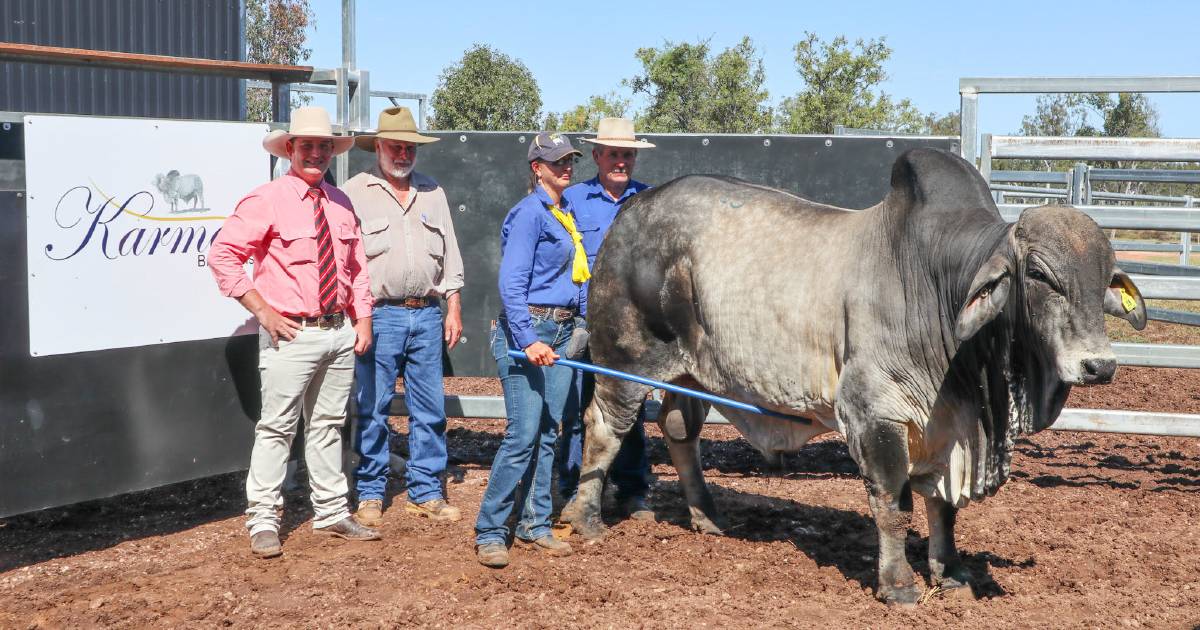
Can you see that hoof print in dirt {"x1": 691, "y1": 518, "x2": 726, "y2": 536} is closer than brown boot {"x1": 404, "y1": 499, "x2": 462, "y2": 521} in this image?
Yes

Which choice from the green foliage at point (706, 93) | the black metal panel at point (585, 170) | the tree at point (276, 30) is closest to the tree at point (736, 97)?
the green foliage at point (706, 93)

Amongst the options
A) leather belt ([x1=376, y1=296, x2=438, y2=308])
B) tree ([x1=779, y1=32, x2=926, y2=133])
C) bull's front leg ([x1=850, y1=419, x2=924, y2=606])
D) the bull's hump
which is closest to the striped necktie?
leather belt ([x1=376, y1=296, x2=438, y2=308])

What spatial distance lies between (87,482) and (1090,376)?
4590 millimetres

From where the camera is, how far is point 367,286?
6.09m

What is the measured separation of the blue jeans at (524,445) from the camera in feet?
18.6

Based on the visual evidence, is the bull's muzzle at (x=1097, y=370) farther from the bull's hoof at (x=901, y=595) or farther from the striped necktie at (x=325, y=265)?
the striped necktie at (x=325, y=265)

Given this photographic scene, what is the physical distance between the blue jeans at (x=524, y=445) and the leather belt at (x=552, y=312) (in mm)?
30

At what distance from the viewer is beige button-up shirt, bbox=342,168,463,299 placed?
6332 mm

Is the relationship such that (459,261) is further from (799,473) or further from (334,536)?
(799,473)

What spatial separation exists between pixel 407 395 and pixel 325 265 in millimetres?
1153


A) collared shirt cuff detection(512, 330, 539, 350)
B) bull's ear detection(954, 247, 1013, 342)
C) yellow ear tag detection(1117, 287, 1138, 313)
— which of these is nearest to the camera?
bull's ear detection(954, 247, 1013, 342)

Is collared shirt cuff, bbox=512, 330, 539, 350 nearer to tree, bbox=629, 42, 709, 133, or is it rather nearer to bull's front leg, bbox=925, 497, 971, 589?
bull's front leg, bbox=925, 497, 971, 589

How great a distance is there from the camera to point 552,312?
6.09 metres

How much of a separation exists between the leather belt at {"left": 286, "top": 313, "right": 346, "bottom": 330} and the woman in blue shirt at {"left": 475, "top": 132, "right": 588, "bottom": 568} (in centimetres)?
80
